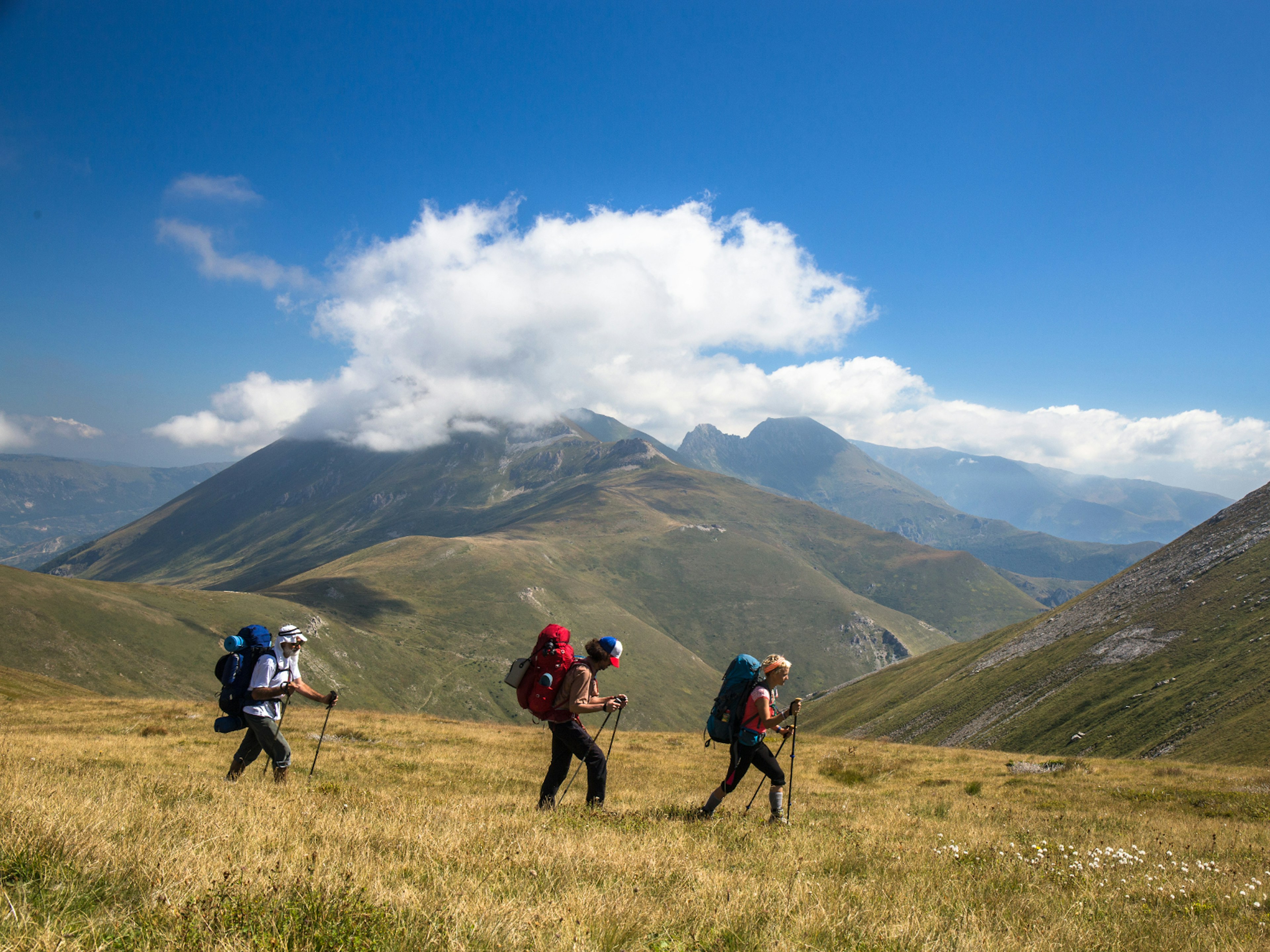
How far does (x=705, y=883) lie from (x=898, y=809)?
10.8 m

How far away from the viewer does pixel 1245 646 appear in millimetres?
65125

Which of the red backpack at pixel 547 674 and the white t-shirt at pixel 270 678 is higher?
the red backpack at pixel 547 674

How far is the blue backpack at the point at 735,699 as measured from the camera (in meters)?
10.8

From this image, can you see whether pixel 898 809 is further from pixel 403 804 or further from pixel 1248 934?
pixel 403 804

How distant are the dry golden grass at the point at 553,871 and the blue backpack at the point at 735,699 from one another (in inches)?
54.8

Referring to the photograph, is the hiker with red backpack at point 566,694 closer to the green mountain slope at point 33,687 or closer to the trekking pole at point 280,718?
the trekking pole at point 280,718

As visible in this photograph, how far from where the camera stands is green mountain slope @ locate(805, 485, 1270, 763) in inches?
2141

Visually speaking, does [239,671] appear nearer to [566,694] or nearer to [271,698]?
[271,698]

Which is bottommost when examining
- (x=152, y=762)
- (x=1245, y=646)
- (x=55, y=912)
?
(x=152, y=762)

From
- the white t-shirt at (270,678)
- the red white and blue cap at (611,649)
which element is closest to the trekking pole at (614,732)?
the red white and blue cap at (611,649)

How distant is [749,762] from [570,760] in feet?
9.93

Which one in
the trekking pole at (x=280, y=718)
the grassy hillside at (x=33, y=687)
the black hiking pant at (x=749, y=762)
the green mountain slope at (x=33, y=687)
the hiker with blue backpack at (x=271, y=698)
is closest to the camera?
the black hiking pant at (x=749, y=762)

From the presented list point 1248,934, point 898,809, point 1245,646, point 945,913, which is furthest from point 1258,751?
point 945,913

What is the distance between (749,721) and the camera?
1063 centimetres
